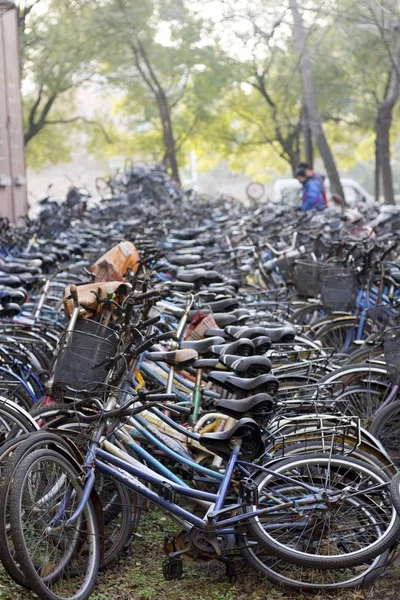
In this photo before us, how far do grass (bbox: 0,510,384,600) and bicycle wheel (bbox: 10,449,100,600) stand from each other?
0.18m

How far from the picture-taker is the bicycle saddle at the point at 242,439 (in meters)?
3.99

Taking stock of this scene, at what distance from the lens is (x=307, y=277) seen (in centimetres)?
841

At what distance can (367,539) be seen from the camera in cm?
417

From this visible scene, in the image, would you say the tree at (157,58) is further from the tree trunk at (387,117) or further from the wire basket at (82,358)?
the wire basket at (82,358)

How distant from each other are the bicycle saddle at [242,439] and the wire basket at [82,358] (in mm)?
796

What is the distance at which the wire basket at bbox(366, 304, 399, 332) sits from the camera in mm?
6660

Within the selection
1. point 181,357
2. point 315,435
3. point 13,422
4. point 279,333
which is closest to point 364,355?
point 279,333

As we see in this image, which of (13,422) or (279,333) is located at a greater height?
(279,333)

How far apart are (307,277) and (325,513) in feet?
14.7

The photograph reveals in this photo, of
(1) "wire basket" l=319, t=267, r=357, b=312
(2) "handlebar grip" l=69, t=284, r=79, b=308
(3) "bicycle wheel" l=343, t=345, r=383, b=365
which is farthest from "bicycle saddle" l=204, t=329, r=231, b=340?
(1) "wire basket" l=319, t=267, r=357, b=312

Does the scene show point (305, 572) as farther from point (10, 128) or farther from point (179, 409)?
point (10, 128)

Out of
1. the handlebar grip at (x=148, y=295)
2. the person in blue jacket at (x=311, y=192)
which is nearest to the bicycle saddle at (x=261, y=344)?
the handlebar grip at (x=148, y=295)

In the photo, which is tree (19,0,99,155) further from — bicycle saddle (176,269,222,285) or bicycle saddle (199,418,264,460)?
bicycle saddle (199,418,264,460)

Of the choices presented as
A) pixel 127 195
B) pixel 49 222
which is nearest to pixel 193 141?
pixel 127 195
